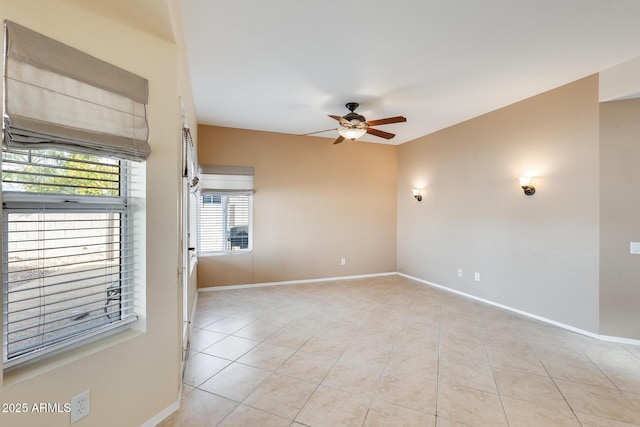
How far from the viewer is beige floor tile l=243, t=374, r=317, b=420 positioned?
2010mm

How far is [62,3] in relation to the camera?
1445 mm

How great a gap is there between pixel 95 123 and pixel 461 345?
355 cm

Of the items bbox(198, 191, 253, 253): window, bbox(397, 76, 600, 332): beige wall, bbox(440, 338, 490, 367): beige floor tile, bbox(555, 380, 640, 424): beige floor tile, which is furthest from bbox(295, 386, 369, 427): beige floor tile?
bbox(198, 191, 253, 253): window

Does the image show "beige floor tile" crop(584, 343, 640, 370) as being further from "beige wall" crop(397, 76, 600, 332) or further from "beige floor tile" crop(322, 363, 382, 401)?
"beige floor tile" crop(322, 363, 382, 401)

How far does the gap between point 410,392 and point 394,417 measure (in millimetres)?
329

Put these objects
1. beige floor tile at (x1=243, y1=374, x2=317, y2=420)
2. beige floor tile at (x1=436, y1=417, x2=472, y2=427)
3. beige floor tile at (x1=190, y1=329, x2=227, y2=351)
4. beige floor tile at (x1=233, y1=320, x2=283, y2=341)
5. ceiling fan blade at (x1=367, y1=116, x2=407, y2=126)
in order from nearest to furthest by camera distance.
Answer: beige floor tile at (x1=436, y1=417, x2=472, y2=427)
beige floor tile at (x1=243, y1=374, x2=317, y2=420)
beige floor tile at (x1=190, y1=329, x2=227, y2=351)
beige floor tile at (x1=233, y1=320, x2=283, y2=341)
ceiling fan blade at (x1=367, y1=116, x2=407, y2=126)

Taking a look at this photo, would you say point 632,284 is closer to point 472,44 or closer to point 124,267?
point 472,44

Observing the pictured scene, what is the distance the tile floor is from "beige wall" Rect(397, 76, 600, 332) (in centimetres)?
47

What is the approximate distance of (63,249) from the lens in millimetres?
1527

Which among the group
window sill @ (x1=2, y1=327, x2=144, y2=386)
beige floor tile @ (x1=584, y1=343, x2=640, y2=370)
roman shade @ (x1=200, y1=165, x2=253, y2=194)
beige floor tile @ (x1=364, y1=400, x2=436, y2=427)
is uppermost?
roman shade @ (x1=200, y1=165, x2=253, y2=194)

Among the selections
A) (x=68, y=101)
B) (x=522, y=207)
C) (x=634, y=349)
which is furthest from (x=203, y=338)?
(x=634, y=349)

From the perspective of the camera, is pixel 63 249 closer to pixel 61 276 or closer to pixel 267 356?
pixel 61 276

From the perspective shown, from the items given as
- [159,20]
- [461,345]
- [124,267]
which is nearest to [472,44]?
[159,20]

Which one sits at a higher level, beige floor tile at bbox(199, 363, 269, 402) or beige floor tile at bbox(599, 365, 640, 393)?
beige floor tile at bbox(599, 365, 640, 393)
